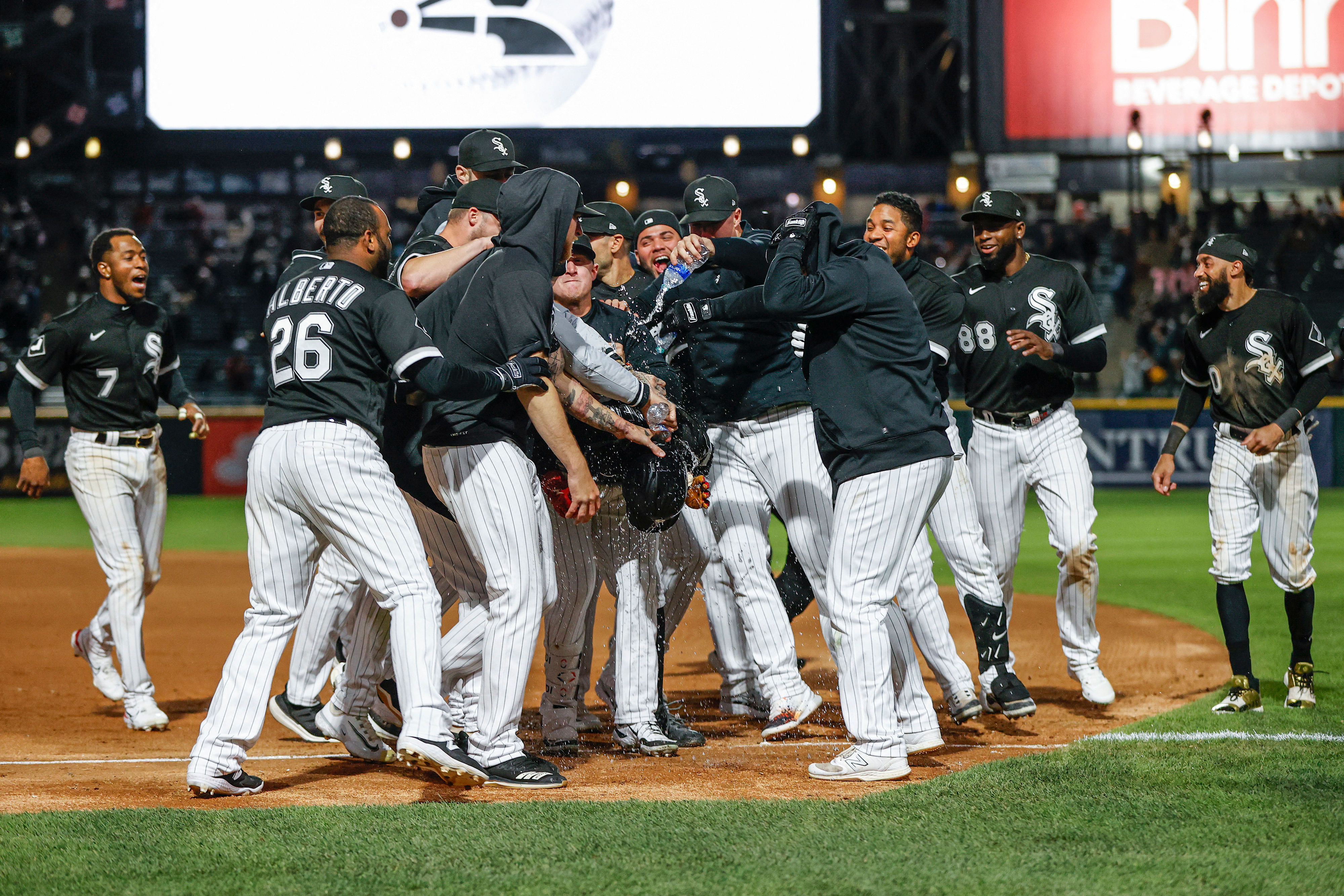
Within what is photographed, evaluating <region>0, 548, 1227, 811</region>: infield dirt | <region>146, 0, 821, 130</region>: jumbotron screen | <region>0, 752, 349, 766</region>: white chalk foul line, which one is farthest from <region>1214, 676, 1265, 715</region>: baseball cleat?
<region>146, 0, 821, 130</region>: jumbotron screen

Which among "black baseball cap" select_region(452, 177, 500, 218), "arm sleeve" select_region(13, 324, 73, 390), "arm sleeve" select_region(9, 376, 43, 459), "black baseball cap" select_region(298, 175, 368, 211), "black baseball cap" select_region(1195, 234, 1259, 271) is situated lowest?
"arm sleeve" select_region(9, 376, 43, 459)

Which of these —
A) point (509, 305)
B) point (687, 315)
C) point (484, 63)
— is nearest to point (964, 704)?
point (687, 315)

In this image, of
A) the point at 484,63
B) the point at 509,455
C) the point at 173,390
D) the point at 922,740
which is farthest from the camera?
the point at 484,63

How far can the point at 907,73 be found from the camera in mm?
28172

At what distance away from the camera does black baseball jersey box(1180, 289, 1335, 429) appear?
621cm

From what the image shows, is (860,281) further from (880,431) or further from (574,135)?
(574,135)

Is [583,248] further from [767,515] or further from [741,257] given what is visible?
[767,515]

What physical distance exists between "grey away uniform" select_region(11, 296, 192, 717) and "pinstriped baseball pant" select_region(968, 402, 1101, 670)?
3.98 metres

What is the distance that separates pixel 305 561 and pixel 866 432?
2.04 m

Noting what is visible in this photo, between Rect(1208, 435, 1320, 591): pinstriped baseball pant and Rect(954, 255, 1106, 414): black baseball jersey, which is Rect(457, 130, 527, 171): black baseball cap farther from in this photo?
Rect(1208, 435, 1320, 591): pinstriped baseball pant

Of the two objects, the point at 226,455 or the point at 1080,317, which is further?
the point at 226,455

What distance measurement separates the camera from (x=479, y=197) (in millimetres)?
5445

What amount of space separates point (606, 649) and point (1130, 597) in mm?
4394

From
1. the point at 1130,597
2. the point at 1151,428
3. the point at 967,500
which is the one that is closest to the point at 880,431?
the point at 967,500
